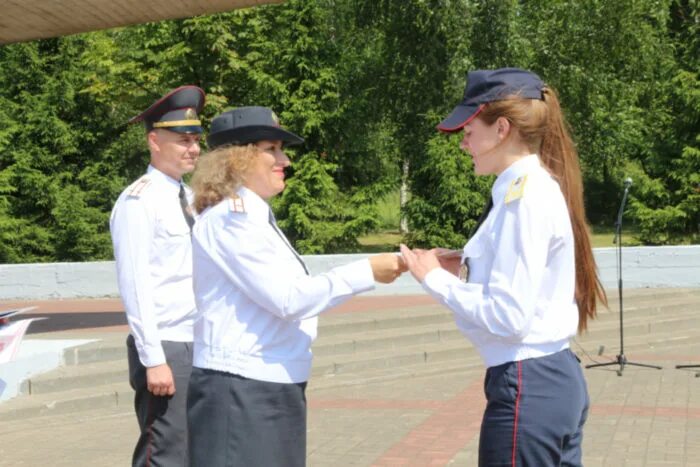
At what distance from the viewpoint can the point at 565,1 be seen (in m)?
26.1

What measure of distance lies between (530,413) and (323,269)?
1281cm

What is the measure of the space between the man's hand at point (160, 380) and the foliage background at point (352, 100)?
16.0 metres

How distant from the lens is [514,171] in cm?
301

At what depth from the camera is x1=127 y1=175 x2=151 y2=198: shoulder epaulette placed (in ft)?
14.3

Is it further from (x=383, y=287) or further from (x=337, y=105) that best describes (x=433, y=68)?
(x=383, y=287)

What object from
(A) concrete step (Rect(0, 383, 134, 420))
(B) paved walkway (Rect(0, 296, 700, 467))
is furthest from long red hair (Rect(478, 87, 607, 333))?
(A) concrete step (Rect(0, 383, 134, 420))

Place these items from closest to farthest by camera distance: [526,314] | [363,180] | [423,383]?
[526,314], [423,383], [363,180]

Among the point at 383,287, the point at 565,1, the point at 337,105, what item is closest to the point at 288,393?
the point at 383,287

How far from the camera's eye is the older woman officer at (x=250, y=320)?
3.16 metres

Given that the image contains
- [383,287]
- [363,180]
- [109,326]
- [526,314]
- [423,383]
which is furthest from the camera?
[363,180]

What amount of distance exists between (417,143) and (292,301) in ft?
71.9

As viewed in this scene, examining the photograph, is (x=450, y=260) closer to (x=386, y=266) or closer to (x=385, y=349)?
(x=386, y=266)

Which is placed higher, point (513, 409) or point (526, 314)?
point (526, 314)

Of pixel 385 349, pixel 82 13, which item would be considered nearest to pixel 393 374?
pixel 385 349
